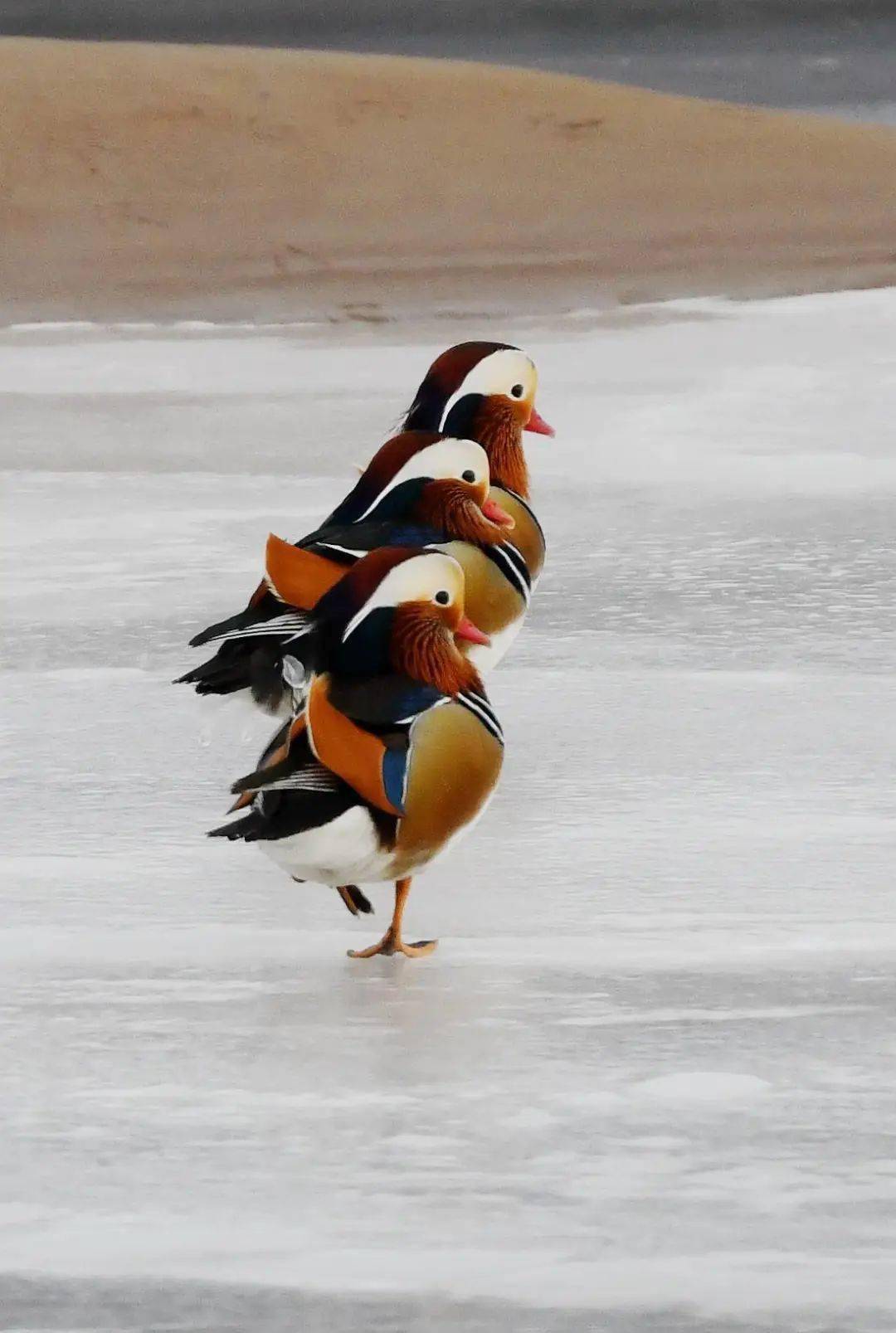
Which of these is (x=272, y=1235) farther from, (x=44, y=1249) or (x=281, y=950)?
(x=281, y=950)

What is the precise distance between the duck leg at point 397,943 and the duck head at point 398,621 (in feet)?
0.71

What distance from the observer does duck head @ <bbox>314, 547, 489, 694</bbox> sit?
8.07 ft

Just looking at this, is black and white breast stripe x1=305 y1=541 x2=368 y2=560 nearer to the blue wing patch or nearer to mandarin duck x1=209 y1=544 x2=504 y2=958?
mandarin duck x1=209 y1=544 x2=504 y2=958

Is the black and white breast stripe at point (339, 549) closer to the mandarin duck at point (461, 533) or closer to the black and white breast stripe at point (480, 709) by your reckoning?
the mandarin duck at point (461, 533)

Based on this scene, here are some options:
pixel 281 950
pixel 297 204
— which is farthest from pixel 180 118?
pixel 281 950

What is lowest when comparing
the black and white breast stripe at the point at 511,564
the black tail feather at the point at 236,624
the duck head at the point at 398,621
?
the black and white breast stripe at the point at 511,564

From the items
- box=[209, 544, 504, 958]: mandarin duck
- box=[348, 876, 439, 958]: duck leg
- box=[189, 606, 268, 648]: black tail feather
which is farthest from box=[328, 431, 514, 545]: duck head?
box=[348, 876, 439, 958]: duck leg

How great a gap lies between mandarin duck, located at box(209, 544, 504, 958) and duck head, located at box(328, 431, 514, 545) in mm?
512

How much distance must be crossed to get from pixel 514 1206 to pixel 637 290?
7639 mm

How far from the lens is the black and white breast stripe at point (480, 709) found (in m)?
2.49

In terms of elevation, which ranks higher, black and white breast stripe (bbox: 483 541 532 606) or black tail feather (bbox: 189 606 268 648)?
black tail feather (bbox: 189 606 268 648)

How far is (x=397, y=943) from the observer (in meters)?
2.51

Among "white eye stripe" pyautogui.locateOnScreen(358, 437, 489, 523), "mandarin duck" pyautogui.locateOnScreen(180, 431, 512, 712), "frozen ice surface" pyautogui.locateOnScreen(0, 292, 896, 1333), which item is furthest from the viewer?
"white eye stripe" pyautogui.locateOnScreen(358, 437, 489, 523)

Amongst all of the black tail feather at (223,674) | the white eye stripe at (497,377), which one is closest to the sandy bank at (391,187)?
the white eye stripe at (497,377)
